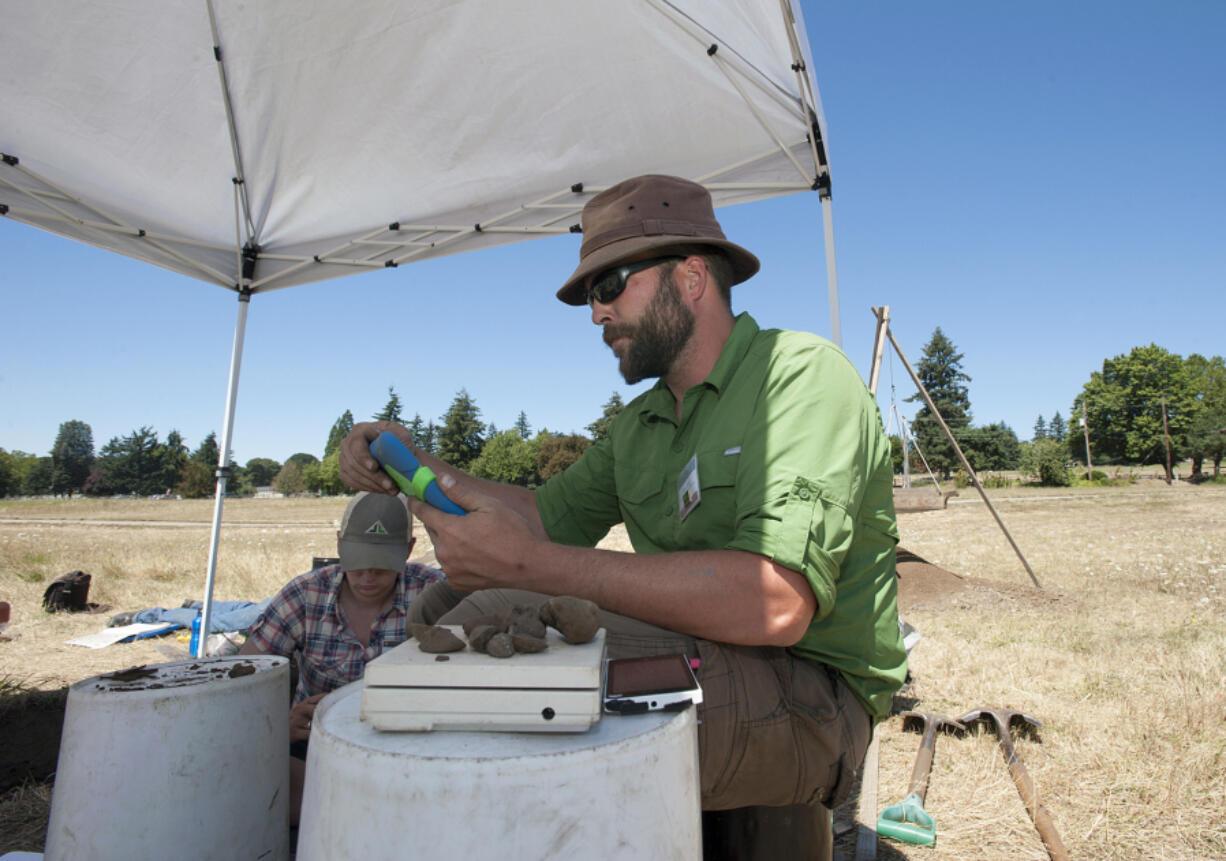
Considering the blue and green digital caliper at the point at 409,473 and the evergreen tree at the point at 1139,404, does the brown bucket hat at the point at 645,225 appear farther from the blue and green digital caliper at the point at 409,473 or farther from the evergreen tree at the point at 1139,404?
the evergreen tree at the point at 1139,404

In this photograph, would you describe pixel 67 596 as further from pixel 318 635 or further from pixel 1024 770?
pixel 1024 770

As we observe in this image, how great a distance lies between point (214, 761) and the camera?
151 cm

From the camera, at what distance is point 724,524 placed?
178 centimetres

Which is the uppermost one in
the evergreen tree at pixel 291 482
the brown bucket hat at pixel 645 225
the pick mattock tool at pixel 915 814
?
the evergreen tree at pixel 291 482

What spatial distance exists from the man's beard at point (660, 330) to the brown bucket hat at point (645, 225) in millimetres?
122

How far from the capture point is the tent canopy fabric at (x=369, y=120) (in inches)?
155

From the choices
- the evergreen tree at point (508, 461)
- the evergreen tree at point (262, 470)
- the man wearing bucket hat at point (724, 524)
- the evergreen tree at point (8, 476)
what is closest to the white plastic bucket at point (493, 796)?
the man wearing bucket hat at point (724, 524)

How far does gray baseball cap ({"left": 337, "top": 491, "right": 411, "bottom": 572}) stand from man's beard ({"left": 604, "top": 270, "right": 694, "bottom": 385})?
4.59 feet

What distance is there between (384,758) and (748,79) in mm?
4360

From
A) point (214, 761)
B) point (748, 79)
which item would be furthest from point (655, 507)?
point (748, 79)

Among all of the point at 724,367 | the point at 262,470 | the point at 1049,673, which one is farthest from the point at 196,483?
the point at 724,367

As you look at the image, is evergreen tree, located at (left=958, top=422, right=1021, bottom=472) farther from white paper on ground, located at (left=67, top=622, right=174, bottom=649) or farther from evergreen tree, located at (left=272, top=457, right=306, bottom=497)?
evergreen tree, located at (left=272, top=457, right=306, bottom=497)

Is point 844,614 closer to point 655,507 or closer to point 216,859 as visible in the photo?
point 655,507

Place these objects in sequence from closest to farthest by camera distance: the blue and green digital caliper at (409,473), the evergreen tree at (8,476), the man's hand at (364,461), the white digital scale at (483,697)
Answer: the white digital scale at (483,697), the blue and green digital caliper at (409,473), the man's hand at (364,461), the evergreen tree at (8,476)
